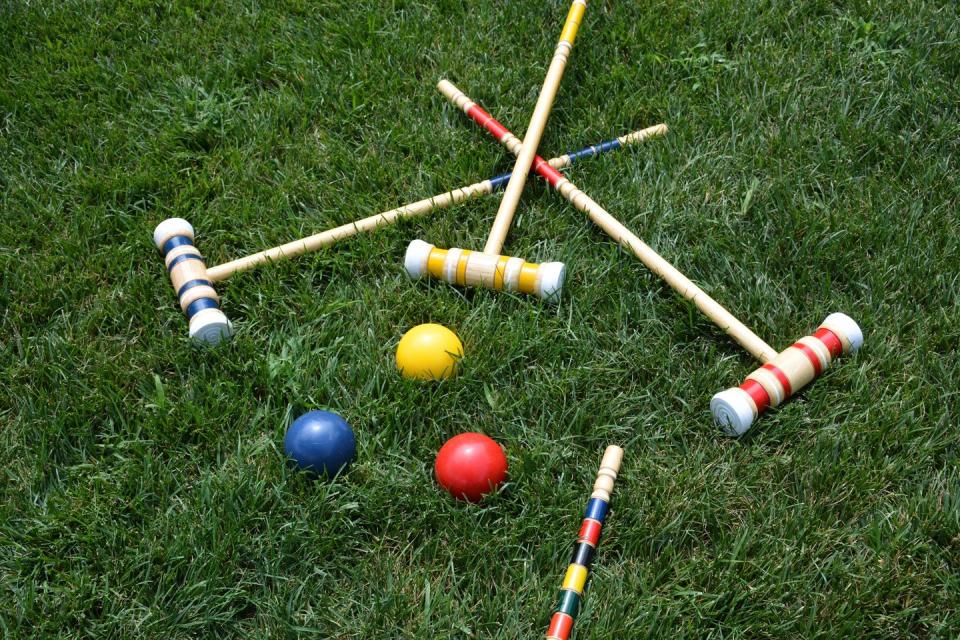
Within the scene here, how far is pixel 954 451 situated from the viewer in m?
2.40

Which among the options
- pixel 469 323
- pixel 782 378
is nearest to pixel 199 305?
pixel 469 323

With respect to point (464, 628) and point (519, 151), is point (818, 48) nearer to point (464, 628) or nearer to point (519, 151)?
point (519, 151)

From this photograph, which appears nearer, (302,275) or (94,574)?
(94,574)

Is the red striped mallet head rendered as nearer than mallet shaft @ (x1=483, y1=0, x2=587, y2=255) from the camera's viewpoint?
Yes

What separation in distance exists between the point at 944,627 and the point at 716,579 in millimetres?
521

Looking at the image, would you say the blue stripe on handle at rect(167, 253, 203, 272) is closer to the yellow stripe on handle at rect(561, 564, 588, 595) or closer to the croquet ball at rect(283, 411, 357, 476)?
the croquet ball at rect(283, 411, 357, 476)

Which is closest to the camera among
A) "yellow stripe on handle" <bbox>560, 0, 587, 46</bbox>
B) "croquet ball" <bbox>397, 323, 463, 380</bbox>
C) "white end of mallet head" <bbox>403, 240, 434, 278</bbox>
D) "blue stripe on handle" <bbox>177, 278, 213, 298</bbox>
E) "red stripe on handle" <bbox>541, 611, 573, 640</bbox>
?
"red stripe on handle" <bbox>541, 611, 573, 640</bbox>

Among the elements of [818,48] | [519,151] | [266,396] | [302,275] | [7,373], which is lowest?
[7,373]

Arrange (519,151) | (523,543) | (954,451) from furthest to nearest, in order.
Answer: (519,151) → (954,451) → (523,543)

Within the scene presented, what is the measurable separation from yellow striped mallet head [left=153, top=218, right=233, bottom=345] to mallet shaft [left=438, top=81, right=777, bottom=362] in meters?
1.20

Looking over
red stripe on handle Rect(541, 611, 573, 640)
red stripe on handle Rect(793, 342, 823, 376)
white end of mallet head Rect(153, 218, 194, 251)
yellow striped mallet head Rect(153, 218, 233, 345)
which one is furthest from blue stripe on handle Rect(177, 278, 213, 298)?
red stripe on handle Rect(793, 342, 823, 376)

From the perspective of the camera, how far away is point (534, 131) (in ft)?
10.8

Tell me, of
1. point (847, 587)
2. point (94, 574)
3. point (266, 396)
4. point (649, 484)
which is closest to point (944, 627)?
point (847, 587)

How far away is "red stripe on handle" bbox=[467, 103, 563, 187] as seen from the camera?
3.19 metres
